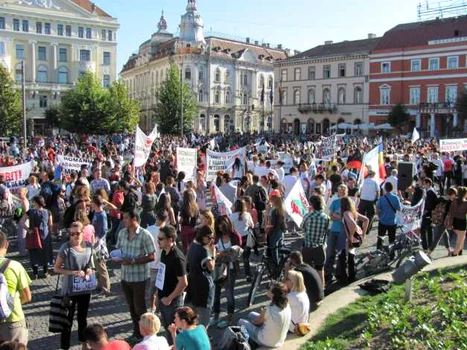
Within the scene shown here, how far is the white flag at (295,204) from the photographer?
11.0 metres

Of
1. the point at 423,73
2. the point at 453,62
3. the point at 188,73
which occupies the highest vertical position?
the point at 188,73

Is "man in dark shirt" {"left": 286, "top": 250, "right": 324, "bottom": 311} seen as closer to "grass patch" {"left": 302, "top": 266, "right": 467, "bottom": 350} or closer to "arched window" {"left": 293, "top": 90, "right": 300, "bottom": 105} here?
"grass patch" {"left": 302, "top": 266, "right": 467, "bottom": 350}

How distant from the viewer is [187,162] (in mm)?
14945

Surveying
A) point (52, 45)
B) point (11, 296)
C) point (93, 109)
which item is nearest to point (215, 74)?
point (52, 45)

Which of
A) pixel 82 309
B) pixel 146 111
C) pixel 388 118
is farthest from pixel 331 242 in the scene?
pixel 146 111

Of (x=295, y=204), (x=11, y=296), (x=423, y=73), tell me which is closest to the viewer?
(x=11, y=296)

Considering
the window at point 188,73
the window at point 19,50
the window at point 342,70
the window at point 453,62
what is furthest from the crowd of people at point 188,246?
the window at point 188,73

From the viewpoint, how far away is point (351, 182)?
45.8ft

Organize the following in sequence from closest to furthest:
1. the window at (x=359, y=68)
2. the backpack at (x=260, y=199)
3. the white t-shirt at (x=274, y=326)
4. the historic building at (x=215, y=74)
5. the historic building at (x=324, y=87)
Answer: the white t-shirt at (x=274, y=326), the backpack at (x=260, y=199), the window at (x=359, y=68), the historic building at (x=324, y=87), the historic building at (x=215, y=74)

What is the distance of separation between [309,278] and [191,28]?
92466mm

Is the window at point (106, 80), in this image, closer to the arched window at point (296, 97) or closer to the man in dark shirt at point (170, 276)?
the arched window at point (296, 97)

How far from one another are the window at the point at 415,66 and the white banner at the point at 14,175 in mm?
57328

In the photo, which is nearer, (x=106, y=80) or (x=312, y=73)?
(x=312, y=73)

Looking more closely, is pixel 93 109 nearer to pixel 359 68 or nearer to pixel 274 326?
pixel 359 68
